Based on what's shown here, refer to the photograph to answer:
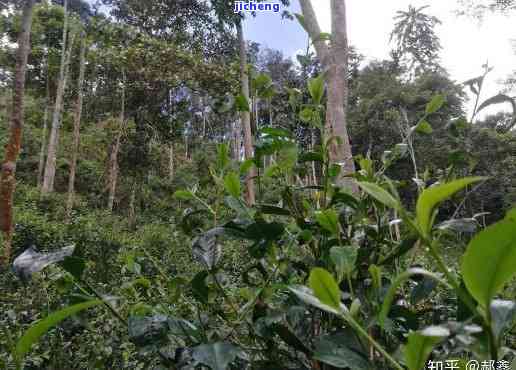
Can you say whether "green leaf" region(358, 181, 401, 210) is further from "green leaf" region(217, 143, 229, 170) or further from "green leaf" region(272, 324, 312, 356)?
"green leaf" region(217, 143, 229, 170)

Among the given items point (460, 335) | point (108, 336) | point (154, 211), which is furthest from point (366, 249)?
point (154, 211)

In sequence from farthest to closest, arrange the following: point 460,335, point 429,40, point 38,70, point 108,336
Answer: point 429,40, point 38,70, point 108,336, point 460,335

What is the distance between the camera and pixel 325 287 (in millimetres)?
272

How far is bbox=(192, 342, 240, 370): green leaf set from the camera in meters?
0.38

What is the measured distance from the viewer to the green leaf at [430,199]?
9.0 inches

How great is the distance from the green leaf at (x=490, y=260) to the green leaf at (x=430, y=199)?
0.09ft

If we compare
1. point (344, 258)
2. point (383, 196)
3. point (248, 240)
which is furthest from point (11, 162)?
point (383, 196)

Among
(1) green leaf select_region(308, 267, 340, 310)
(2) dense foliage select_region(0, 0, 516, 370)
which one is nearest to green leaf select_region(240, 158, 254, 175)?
(2) dense foliage select_region(0, 0, 516, 370)

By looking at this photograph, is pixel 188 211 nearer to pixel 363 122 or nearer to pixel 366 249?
pixel 366 249

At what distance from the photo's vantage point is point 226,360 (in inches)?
15.1

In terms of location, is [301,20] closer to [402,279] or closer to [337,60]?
[402,279]

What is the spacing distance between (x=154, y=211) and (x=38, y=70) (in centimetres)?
612

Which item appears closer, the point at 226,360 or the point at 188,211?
the point at 226,360

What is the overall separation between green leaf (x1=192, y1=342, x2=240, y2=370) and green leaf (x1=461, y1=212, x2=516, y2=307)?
240 mm
